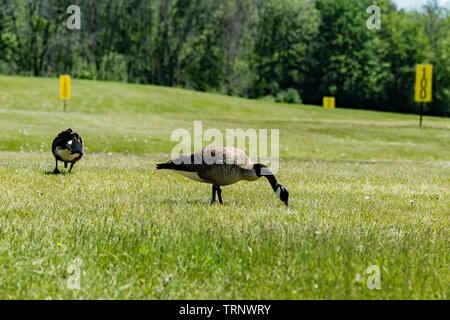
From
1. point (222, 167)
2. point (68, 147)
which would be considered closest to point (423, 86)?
point (68, 147)

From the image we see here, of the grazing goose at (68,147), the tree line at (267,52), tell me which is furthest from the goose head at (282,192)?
the tree line at (267,52)

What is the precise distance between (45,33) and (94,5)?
28.7 feet

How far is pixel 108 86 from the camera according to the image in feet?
186

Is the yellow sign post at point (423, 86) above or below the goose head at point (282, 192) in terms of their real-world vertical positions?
above

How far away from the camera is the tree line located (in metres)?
84.8

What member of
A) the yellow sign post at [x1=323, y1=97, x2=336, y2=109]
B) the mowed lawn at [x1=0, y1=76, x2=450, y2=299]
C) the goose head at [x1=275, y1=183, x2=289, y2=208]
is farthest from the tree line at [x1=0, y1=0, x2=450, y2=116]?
the goose head at [x1=275, y1=183, x2=289, y2=208]

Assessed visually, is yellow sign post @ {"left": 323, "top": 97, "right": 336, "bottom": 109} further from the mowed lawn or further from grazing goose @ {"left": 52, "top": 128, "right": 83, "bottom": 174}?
grazing goose @ {"left": 52, "top": 128, "right": 83, "bottom": 174}

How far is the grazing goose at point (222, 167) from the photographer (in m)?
7.03

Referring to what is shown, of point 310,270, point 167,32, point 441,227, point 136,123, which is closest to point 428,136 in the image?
point 136,123

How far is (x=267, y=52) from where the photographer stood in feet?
310

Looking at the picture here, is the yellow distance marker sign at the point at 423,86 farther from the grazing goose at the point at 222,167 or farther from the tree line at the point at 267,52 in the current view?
the tree line at the point at 267,52

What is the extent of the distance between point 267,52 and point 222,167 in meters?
90.3

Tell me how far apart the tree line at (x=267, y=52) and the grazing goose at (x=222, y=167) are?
76997 millimetres
